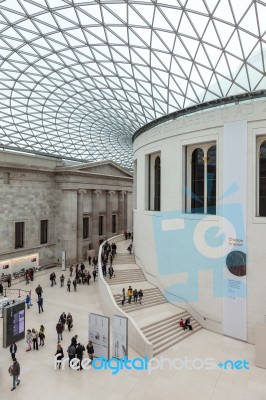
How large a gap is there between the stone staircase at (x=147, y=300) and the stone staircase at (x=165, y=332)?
2439mm

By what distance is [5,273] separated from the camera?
29453 mm

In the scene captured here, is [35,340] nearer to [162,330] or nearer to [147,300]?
[162,330]

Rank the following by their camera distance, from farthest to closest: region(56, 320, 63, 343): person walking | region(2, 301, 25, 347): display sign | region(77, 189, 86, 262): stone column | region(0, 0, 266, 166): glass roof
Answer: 1. region(77, 189, 86, 262): stone column
2. region(0, 0, 266, 166): glass roof
3. region(56, 320, 63, 343): person walking
4. region(2, 301, 25, 347): display sign

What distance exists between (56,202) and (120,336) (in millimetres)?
25807

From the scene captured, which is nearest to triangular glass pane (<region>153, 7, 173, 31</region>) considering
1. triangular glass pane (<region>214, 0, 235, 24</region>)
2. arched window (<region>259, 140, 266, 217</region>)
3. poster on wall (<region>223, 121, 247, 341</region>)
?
triangular glass pane (<region>214, 0, 235, 24</region>)

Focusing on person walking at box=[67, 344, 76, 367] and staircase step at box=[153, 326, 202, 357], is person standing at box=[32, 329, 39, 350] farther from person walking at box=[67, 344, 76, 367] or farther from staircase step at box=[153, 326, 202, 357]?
staircase step at box=[153, 326, 202, 357]

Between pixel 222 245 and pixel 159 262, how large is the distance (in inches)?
257

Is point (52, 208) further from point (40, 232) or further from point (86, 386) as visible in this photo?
point (86, 386)

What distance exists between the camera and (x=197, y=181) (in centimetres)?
2177

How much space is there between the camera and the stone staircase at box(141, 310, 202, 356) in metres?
16.7

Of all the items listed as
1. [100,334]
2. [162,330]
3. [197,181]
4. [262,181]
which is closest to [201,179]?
[197,181]

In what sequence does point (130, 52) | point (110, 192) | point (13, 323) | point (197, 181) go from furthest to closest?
point (110, 192) < point (130, 52) < point (197, 181) < point (13, 323)

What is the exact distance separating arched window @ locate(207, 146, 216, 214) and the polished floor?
872 centimetres

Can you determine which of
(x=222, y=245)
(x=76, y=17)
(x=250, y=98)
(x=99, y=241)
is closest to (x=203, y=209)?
(x=222, y=245)
